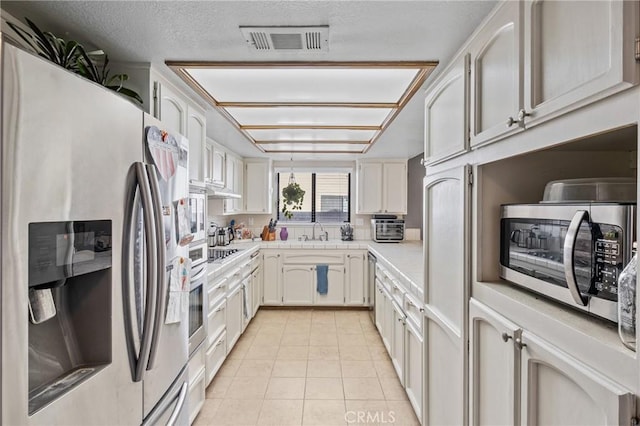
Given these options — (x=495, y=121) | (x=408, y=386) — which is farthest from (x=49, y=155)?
(x=408, y=386)

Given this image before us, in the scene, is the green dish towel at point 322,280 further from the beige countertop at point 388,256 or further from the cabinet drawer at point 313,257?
the beige countertop at point 388,256

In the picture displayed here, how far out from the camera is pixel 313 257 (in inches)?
171

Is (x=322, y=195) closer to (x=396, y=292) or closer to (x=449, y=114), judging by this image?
(x=396, y=292)

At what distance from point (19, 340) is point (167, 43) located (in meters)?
1.35

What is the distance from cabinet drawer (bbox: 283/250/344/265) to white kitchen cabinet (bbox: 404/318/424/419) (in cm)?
210

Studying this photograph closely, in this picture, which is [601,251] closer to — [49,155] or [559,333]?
[559,333]

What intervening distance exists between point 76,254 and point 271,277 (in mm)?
3540

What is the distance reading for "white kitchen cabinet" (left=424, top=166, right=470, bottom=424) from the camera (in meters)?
1.39

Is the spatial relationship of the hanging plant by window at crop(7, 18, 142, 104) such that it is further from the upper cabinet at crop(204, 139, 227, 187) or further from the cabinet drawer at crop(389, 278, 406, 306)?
the cabinet drawer at crop(389, 278, 406, 306)

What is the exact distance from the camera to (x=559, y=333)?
2.81ft

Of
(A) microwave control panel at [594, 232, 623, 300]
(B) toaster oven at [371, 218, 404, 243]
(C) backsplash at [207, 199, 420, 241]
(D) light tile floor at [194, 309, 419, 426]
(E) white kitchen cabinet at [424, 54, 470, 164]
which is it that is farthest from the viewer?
(C) backsplash at [207, 199, 420, 241]

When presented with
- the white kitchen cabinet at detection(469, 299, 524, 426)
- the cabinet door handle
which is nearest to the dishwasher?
the white kitchen cabinet at detection(469, 299, 524, 426)

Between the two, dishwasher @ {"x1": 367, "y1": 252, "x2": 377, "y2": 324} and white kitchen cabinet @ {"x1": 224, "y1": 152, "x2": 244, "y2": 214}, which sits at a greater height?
white kitchen cabinet @ {"x1": 224, "y1": 152, "x2": 244, "y2": 214}

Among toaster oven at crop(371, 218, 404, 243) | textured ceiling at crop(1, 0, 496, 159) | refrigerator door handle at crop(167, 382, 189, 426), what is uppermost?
Answer: textured ceiling at crop(1, 0, 496, 159)
